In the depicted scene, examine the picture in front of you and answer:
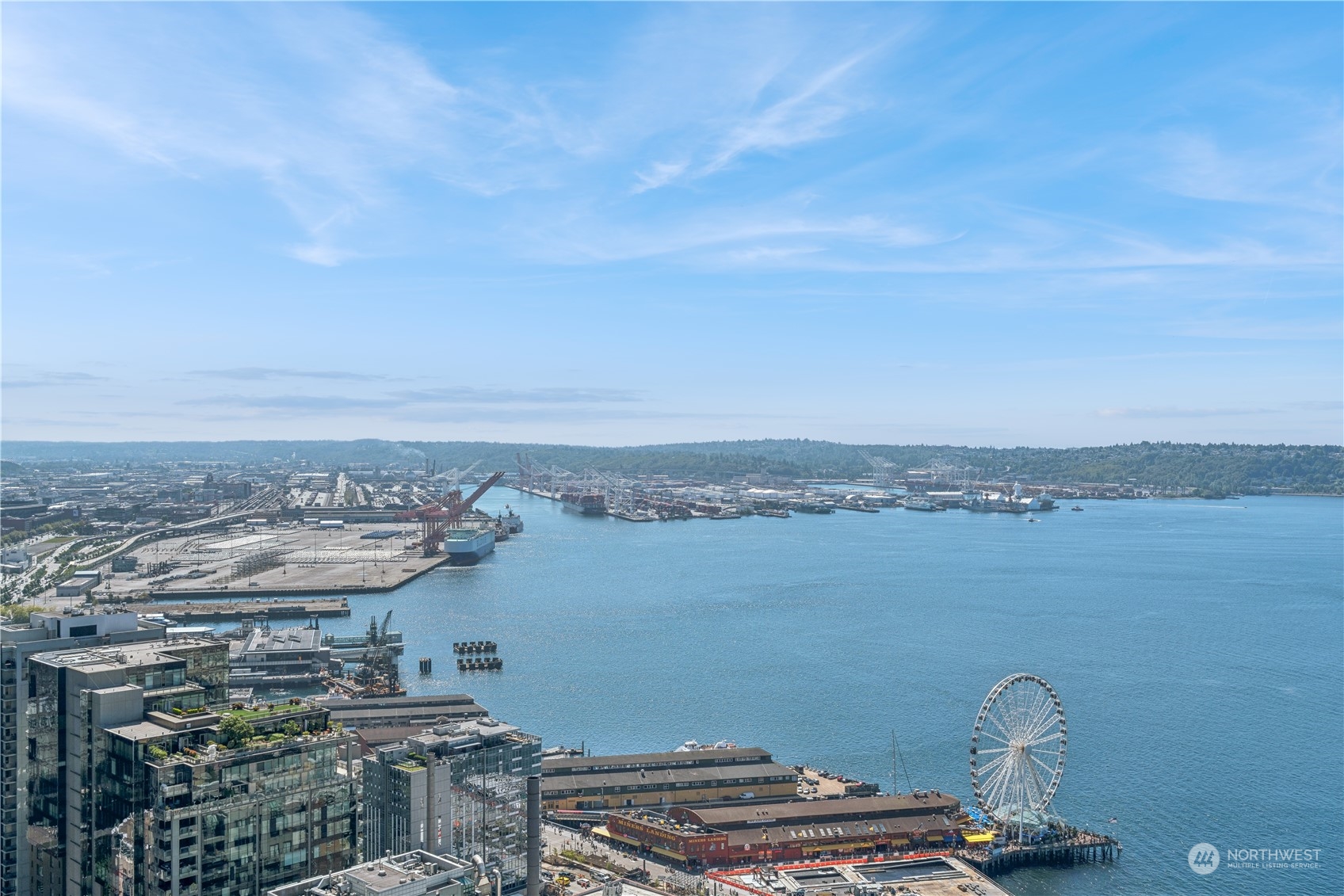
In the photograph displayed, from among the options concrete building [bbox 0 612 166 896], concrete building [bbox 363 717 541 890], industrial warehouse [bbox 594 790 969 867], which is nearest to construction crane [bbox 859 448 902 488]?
industrial warehouse [bbox 594 790 969 867]

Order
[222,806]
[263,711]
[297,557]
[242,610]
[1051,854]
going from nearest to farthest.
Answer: [222,806]
[263,711]
[1051,854]
[242,610]
[297,557]

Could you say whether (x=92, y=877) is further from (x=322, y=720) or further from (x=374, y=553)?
(x=374, y=553)

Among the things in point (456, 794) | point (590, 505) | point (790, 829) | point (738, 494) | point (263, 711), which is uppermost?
point (263, 711)

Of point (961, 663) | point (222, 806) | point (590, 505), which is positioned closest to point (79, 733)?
point (222, 806)

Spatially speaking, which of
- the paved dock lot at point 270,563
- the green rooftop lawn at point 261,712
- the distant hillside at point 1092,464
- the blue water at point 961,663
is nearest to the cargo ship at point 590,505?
the paved dock lot at point 270,563

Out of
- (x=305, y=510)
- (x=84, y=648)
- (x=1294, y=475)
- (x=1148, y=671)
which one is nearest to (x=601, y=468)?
(x=305, y=510)

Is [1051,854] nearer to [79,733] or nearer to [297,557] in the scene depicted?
[79,733]

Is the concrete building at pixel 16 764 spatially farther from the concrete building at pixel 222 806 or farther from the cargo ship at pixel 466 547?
the cargo ship at pixel 466 547
